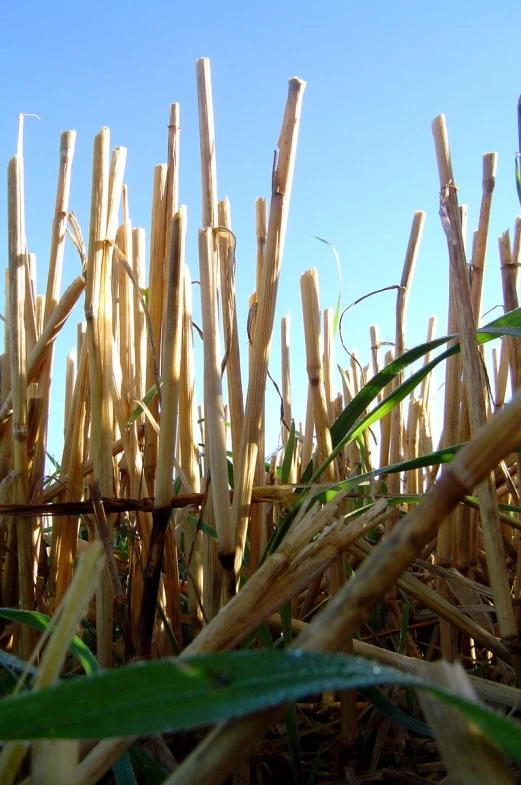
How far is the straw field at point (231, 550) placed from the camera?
0.78 feet

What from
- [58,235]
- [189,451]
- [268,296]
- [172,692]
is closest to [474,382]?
[268,296]

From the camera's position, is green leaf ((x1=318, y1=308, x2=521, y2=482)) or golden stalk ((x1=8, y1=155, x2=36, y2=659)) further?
golden stalk ((x1=8, y1=155, x2=36, y2=659))

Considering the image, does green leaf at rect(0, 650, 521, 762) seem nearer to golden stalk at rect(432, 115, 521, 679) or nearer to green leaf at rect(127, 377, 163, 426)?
golden stalk at rect(432, 115, 521, 679)

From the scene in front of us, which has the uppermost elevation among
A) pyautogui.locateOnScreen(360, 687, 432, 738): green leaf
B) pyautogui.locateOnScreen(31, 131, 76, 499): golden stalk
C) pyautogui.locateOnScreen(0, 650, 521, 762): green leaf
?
pyautogui.locateOnScreen(31, 131, 76, 499): golden stalk

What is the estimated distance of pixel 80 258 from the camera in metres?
0.90

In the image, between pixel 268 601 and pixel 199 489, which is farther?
pixel 199 489

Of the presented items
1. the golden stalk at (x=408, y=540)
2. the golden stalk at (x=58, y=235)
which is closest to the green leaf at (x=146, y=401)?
the golden stalk at (x=58, y=235)

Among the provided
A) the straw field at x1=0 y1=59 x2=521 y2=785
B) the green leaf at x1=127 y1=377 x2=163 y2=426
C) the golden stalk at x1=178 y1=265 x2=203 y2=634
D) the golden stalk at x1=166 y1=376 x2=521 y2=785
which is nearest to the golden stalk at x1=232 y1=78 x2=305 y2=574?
the straw field at x1=0 y1=59 x2=521 y2=785

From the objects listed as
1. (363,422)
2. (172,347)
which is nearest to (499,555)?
(363,422)

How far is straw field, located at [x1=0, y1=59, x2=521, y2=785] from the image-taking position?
24cm

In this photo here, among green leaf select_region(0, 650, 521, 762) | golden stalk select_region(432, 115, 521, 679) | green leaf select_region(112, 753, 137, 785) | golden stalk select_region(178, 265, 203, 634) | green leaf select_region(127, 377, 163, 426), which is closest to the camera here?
green leaf select_region(0, 650, 521, 762)

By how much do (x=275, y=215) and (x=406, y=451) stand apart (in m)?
0.93

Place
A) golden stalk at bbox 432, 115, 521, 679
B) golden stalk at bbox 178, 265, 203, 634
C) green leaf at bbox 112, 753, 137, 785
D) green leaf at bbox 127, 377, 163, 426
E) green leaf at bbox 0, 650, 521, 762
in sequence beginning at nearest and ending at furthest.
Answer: green leaf at bbox 0, 650, 521, 762 → green leaf at bbox 112, 753, 137, 785 → golden stalk at bbox 432, 115, 521, 679 → golden stalk at bbox 178, 265, 203, 634 → green leaf at bbox 127, 377, 163, 426

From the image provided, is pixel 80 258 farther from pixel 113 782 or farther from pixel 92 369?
pixel 113 782
